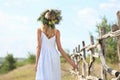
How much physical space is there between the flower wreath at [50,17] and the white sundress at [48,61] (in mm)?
192

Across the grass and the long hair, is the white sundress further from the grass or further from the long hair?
the grass

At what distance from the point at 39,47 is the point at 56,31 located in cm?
36

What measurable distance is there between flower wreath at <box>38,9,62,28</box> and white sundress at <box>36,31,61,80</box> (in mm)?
192

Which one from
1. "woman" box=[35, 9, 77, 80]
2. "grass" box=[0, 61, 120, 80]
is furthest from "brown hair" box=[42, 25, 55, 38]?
"grass" box=[0, 61, 120, 80]

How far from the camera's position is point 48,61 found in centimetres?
656

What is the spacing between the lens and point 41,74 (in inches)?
256

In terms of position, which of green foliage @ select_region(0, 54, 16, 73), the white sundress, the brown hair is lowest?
the white sundress

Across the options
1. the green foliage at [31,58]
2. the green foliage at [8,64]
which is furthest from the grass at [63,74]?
the green foliage at [8,64]

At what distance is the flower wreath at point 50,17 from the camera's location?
6.53m

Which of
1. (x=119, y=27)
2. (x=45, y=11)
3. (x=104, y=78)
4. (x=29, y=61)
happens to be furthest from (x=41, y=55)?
(x=29, y=61)

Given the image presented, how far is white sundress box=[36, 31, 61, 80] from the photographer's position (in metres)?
6.54

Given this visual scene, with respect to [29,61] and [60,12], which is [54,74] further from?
[29,61]

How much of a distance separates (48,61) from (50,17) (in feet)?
2.18

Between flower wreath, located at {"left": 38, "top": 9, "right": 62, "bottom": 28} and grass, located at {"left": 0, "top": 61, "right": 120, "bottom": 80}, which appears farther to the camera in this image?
grass, located at {"left": 0, "top": 61, "right": 120, "bottom": 80}
